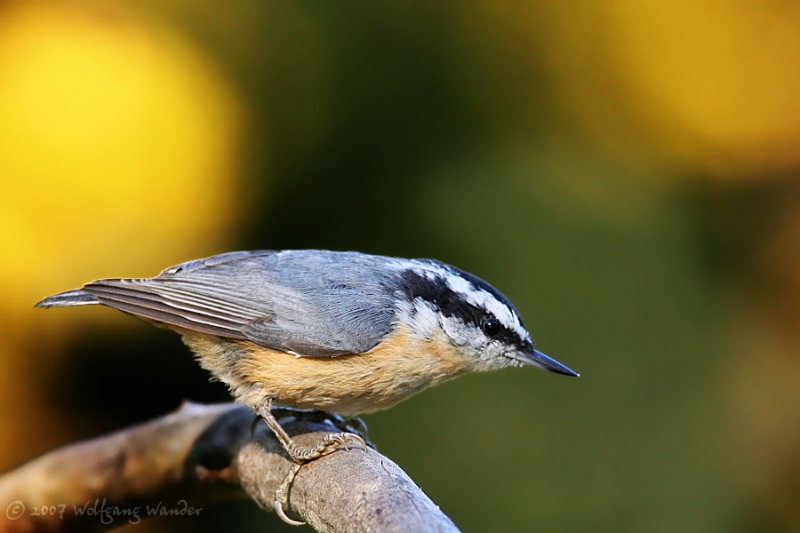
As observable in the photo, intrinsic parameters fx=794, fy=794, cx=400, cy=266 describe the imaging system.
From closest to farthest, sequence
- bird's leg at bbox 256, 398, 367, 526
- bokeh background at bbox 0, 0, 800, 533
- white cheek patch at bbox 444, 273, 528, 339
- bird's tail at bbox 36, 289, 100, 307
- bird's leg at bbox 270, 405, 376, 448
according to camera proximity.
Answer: bird's leg at bbox 256, 398, 367, 526 < bird's tail at bbox 36, 289, 100, 307 < white cheek patch at bbox 444, 273, 528, 339 < bird's leg at bbox 270, 405, 376, 448 < bokeh background at bbox 0, 0, 800, 533

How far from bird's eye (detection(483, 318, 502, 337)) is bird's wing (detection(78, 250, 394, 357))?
27 cm

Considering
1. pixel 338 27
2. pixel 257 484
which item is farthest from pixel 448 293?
pixel 338 27

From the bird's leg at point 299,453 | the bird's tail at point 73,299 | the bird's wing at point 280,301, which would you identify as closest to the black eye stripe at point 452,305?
the bird's wing at point 280,301

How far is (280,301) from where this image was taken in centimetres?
226

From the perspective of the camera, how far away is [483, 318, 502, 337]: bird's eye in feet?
7.36

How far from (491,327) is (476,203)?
44.7 inches

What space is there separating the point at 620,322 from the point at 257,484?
1658 mm

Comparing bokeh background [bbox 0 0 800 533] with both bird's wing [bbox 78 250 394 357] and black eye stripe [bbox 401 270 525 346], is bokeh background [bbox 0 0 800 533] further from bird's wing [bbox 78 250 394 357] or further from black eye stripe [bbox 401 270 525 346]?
bird's wing [bbox 78 250 394 357]

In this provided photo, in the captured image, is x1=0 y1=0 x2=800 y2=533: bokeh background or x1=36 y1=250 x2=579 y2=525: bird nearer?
x1=36 y1=250 x2=579 y2=525: bird

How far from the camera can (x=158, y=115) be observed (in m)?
3.42

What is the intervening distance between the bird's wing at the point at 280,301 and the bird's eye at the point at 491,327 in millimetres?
272

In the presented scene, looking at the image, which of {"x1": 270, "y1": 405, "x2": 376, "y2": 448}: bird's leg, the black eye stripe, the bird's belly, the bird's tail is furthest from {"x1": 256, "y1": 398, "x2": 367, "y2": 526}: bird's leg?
the bird's tail

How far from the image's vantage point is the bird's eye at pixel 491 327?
88.4 inches

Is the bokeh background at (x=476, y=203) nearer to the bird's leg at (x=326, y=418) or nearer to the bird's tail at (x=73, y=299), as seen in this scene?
the bird's leg at (x=326, y=418)
